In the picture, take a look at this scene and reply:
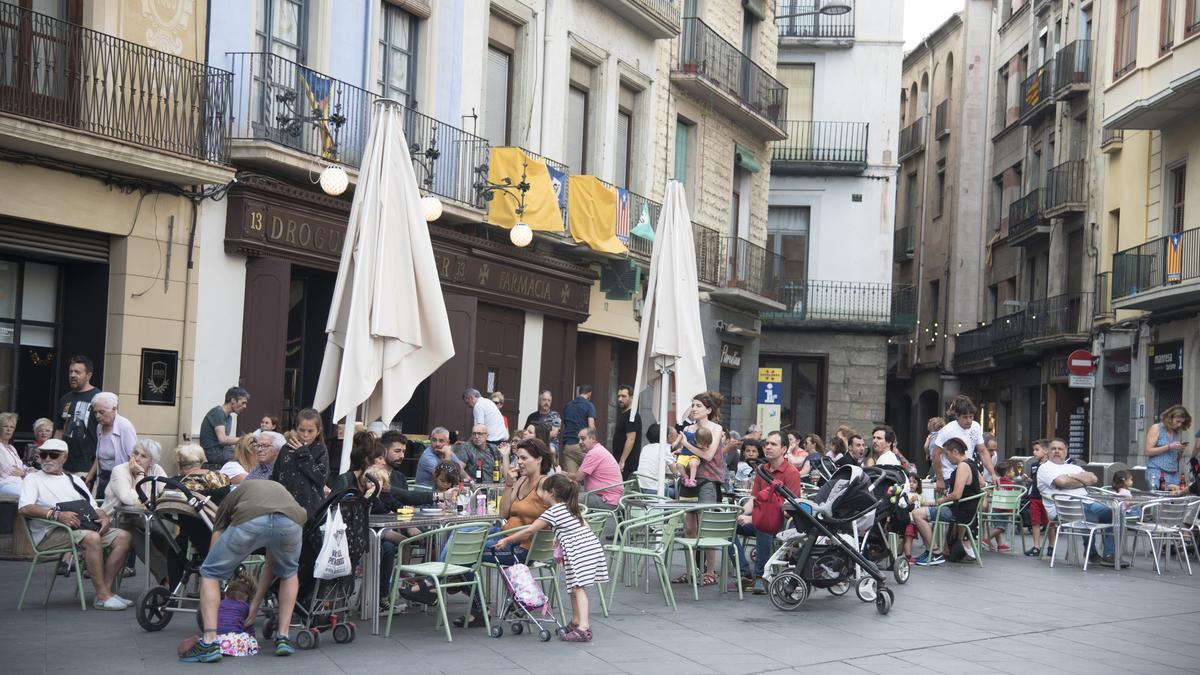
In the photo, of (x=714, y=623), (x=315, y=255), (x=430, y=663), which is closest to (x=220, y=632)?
(x=430, y=663)

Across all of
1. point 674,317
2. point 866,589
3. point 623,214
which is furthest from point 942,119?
point 866,589

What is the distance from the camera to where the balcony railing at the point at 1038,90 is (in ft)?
122

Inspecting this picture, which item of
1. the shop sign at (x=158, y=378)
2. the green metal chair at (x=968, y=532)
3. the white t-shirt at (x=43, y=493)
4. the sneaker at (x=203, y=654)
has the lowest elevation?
the sneaker at (x=203, y=654)

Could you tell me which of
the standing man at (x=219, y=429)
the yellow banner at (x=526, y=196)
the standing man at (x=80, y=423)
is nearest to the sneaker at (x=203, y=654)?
the standing man at (x=80, y=423)

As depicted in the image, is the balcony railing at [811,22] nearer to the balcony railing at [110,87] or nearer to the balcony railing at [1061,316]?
the balcony railing at [1061,316]

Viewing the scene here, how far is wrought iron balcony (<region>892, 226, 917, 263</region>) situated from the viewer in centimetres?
4925

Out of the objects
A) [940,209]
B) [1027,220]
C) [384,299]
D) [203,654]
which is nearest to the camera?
[203,654]

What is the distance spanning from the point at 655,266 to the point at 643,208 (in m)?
10.6

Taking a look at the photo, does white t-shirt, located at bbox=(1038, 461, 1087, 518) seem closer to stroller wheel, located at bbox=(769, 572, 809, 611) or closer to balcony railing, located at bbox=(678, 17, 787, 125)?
stroller wheel, located at bbox=(769, 572, 809, 611)

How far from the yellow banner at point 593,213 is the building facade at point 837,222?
1415 cm

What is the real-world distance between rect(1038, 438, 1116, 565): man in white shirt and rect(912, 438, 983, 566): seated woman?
1382mm

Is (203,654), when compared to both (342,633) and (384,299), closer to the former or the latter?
(342,633)

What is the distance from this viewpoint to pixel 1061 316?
35.2m

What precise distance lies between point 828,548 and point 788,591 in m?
0.59
